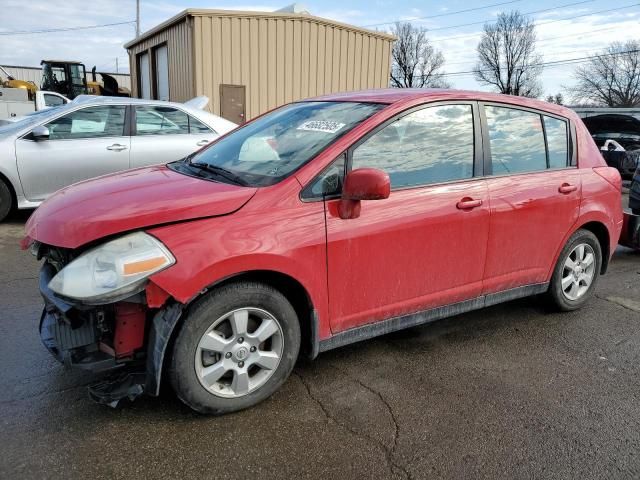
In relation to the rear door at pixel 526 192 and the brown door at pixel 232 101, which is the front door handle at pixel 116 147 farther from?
the brown door at pixel 232 101

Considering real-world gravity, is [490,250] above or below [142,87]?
below

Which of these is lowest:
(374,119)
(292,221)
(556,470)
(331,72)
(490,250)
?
(556,470)

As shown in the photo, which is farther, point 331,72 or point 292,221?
point 331,72

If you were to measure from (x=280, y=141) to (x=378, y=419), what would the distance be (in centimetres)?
170

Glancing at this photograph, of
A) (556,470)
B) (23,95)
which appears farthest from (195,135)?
(23,95)

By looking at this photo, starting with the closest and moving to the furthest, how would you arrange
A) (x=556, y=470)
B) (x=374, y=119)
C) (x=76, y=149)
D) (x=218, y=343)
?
(x=556, y=470) < (x=218, y=343) < (x=374, y=119) < (x=76, y=149)

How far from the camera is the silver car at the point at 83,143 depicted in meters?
6.54

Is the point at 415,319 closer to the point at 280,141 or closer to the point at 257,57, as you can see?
the point at 280,141

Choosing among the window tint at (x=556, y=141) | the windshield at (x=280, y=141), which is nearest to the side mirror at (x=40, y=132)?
the windshield at (x=280, y=141)

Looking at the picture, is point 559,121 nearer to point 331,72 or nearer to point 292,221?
point 292,221

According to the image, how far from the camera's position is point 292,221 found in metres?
2.77

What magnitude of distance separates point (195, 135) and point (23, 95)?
14.2 m

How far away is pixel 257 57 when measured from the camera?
13.5 m

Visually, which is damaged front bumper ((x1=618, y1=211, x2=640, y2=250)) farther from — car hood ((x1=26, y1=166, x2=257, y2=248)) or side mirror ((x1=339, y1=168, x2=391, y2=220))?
car hood ((x1=26, y1=166, x2=257, y2=248))
